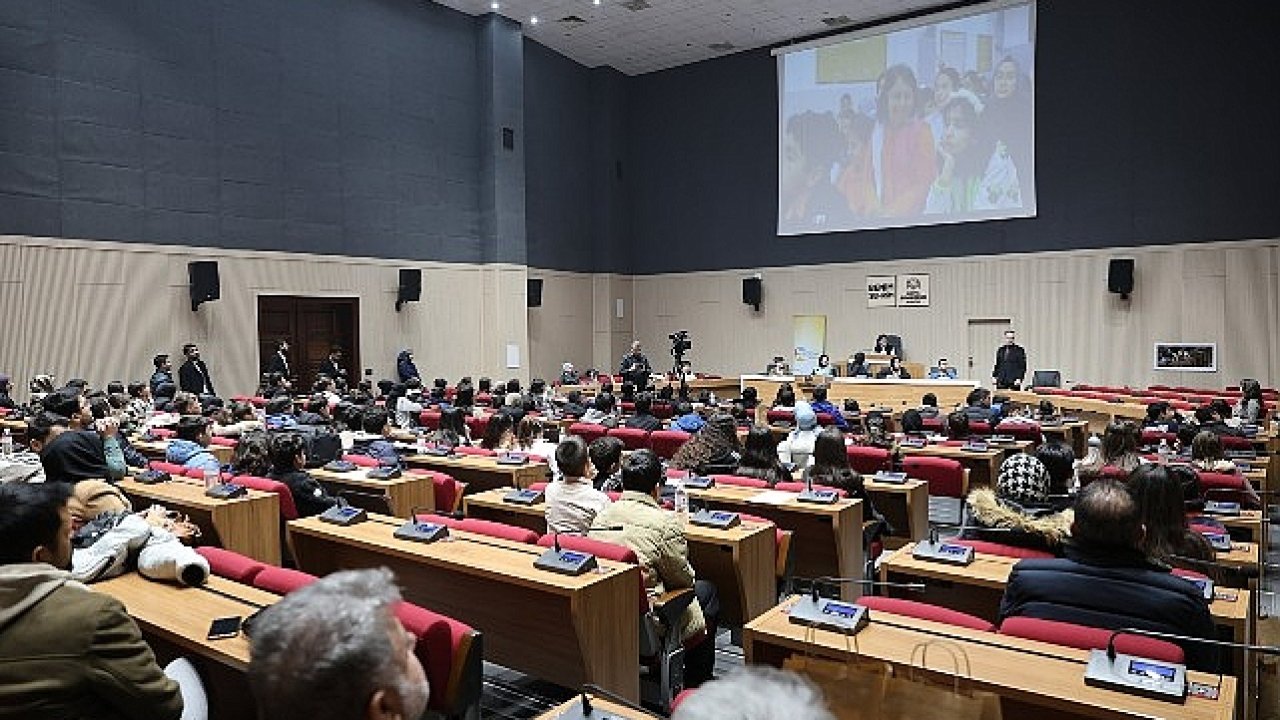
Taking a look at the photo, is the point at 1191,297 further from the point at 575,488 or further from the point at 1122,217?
the point at 575,488

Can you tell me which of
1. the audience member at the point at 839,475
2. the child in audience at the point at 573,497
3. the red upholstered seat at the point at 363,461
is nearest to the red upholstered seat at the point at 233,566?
the child in audience at the point at 573,497

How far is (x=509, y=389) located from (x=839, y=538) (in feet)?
31.4

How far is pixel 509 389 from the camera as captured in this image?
13.7 metres

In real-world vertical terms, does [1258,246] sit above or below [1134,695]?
above

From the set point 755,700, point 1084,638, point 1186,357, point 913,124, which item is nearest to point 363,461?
point 1084,638

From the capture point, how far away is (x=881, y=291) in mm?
17641

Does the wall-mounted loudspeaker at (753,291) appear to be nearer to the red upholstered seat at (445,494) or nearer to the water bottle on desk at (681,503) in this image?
the red upholstered seat at (445,494)

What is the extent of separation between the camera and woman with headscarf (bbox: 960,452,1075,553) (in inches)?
142

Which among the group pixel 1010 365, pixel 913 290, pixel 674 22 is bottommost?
pixel 1010 365

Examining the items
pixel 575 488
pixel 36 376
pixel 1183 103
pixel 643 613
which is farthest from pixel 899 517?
pixel 1183 103

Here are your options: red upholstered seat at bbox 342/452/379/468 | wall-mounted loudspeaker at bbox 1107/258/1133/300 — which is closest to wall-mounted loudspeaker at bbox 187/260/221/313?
red upholstered seat at bbox 342/452/379/468

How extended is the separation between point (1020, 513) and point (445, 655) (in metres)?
2.46

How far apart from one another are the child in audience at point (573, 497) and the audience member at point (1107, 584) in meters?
2.03

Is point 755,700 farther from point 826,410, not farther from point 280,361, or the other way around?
point 280,361
